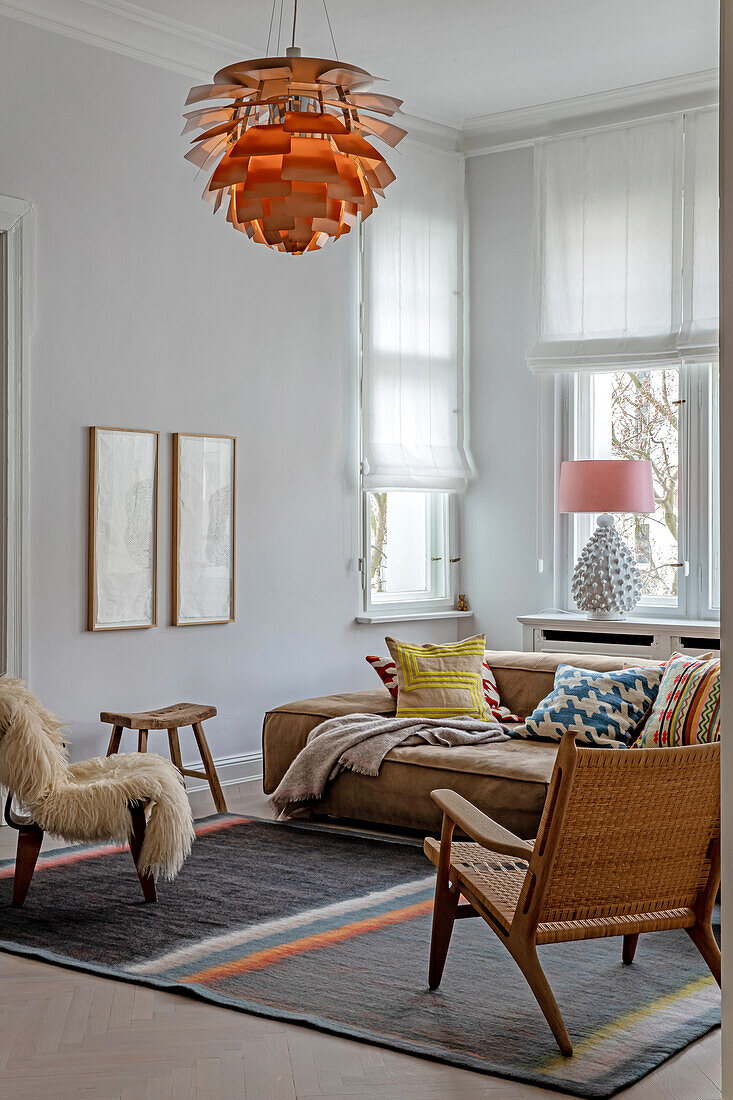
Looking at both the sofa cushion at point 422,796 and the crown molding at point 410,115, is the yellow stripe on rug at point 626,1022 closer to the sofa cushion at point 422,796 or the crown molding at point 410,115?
the sofa cushion at point 422,796

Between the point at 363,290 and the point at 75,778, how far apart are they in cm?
353

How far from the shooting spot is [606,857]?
295cm

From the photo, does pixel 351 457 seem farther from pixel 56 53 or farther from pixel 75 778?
pixel 75 778

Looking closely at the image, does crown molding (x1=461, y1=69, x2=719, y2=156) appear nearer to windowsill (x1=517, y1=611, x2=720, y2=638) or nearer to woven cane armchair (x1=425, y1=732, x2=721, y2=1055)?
windowsill (x1=517, y1=611, x2=720, y2=638)

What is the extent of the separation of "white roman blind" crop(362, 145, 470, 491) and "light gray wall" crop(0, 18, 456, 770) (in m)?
0.17

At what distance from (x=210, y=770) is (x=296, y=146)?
2.92 meters

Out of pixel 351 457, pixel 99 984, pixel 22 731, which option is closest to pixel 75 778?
pixel 22 731

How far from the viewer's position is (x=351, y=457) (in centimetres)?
673

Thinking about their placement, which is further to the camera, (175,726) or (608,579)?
(608,579)

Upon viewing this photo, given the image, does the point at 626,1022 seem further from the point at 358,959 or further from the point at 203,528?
the point at 203,528

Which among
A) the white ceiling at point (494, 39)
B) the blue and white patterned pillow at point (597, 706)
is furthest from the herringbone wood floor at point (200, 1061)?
the white ceiling at point (494, 39)

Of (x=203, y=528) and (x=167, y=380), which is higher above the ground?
(x=167, y=380)

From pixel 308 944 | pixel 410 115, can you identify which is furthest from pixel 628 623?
pixel 308 944

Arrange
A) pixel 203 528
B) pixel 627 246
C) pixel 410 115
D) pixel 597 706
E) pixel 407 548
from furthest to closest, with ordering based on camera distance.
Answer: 1. pixel 407 548
2. pixel 410 115
3. pixel 627 246
4. pixel 203 528
5. pixel 597 706
